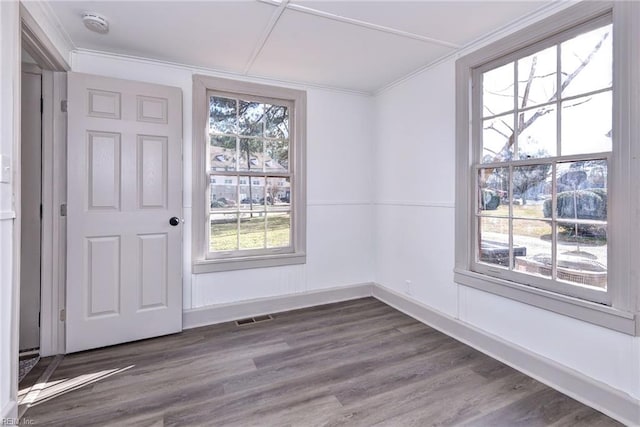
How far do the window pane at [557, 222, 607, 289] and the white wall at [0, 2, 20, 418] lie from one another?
Result: 3.15 meters

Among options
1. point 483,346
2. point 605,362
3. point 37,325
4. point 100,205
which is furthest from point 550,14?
point 37,325

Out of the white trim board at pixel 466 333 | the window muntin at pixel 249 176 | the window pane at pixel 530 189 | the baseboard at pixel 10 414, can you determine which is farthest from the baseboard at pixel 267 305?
the window pane at pixel 530 189

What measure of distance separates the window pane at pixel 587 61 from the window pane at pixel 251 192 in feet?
8.54

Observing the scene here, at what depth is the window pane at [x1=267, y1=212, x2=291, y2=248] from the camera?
3.39m

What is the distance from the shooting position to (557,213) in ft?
6.70

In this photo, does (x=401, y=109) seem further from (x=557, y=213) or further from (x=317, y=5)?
(x=557, y=213)

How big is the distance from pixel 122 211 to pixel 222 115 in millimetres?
1293

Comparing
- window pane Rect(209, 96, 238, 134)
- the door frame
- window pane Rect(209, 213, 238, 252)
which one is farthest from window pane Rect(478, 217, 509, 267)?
the door frame

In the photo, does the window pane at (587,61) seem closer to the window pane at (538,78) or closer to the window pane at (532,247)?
the window pane at (538,78)

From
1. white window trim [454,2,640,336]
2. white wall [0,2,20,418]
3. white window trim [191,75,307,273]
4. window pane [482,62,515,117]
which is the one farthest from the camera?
white window trim [191,75,307,273]

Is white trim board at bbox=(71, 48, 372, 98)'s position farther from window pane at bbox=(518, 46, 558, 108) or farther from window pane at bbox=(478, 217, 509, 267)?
window pane at bbox=(478, 217, 509, 267)

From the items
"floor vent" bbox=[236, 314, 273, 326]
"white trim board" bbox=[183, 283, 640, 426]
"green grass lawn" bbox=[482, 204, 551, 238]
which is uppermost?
"green grass lawn" bbox=[482, 204, 551, 238]

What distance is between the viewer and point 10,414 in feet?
5.24

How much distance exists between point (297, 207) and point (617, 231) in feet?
8.36
